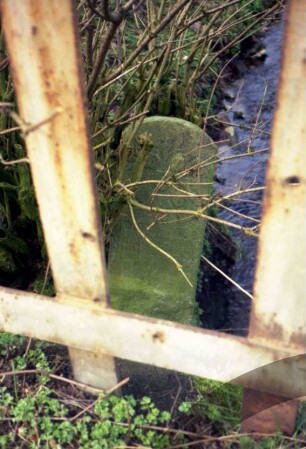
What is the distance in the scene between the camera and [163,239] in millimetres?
2785

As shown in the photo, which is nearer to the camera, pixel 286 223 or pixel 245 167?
pixel 286 223

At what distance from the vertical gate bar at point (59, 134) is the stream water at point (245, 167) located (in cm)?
95

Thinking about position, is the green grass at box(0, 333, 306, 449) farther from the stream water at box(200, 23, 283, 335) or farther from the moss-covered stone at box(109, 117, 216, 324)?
the stream water at box(200, 23, 283, 335)

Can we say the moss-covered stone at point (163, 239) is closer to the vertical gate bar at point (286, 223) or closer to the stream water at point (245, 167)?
the stream water at point (245, 167)

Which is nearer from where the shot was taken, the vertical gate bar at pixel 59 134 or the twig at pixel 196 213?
the vertical gate bar at pixel 59 134

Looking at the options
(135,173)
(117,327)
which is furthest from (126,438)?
(135,173)

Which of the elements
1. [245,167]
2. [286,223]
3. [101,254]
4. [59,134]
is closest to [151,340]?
[101,254]

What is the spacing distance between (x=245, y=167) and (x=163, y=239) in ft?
6.76

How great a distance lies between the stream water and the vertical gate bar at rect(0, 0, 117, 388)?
37.3 inches

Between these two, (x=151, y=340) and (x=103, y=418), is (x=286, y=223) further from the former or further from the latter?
(x=103, y=418)

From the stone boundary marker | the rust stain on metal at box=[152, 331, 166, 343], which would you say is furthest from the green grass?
the stone boundary marker

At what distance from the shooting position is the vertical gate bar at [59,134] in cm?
123

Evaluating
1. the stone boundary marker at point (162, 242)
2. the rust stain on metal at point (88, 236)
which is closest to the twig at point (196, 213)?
the stone boundary marker at point (162, 242)

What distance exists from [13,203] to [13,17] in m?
1.54
